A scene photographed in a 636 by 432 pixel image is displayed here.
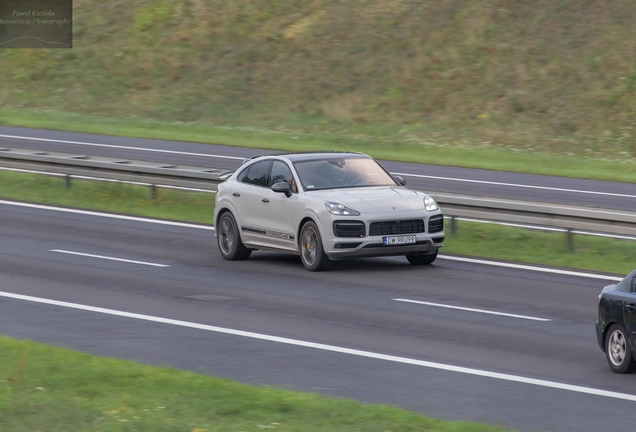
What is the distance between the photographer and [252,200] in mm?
18062

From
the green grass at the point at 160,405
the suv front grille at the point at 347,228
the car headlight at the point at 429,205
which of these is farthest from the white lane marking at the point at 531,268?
the green grass at the point at 160,405


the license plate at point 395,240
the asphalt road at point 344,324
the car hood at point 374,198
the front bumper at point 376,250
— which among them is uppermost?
the car hood at point 374,198

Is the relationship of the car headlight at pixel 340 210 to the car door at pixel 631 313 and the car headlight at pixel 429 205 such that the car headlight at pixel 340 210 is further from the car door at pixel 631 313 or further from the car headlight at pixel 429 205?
the car door at pixel 631 313

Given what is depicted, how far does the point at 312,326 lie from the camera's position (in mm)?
12641

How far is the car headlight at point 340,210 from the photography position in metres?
16.4

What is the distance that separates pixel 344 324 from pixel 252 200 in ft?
18.4

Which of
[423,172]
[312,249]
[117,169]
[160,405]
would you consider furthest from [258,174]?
[423,172]

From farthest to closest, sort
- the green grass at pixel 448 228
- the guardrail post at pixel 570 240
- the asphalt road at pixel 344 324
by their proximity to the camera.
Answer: the guardrail post at pixel 570 240 → the green grass at pixel 448 228 → the asphalt road at pixel 344 324

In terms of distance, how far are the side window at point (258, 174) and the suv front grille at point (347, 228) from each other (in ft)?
6.89

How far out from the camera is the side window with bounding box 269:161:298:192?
17.5m

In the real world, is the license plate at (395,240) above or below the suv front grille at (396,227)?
below

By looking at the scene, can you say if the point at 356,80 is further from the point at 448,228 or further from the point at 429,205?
the point at 429,205

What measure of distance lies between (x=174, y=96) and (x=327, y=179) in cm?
2745

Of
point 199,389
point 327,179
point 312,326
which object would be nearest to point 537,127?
point 327,179
